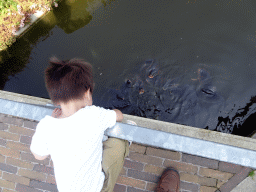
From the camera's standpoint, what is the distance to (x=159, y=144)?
1.36 m

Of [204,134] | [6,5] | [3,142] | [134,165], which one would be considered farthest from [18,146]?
[6,5]

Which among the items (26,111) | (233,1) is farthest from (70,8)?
(233,1)

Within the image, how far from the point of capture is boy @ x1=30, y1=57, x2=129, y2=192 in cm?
121

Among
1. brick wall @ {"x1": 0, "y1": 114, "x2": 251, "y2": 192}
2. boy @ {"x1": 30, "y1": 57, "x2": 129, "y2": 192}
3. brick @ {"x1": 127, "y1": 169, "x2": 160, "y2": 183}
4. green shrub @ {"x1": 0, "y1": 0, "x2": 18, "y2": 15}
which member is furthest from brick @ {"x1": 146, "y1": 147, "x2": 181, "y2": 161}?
green shrub @ {"x1": 0, "y1": 0, "x2": 18, "y2": 15}

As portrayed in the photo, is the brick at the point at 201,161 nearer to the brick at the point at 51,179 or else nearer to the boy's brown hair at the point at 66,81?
the boy's brown hair at the point at 66,81

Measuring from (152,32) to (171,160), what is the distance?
7.07 feet

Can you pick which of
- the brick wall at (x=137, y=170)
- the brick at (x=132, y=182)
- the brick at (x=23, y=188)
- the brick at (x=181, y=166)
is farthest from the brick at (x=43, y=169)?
the brick at (x=181, y=166)

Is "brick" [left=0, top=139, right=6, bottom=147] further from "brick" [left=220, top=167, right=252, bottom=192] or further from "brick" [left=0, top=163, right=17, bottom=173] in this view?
"brick" [left=220, top=167, right=252, bottom=192]

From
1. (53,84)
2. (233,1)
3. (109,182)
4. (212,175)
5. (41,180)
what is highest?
(233,1)

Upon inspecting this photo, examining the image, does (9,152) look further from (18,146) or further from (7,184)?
A: (7,184)

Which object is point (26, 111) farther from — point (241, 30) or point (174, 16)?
point (241, 30)

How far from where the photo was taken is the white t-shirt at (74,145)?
1204 mm

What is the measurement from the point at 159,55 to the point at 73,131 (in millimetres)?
2180

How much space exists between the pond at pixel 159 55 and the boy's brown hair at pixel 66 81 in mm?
1637
